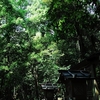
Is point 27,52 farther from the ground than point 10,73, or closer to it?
farther from the ground

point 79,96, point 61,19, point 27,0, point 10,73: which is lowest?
point 79,96

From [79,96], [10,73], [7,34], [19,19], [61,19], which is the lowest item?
[79,96]

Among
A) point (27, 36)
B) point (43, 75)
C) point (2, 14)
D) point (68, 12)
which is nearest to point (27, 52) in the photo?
point (27, 36)

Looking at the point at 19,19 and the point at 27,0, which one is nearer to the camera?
the point at 19,19

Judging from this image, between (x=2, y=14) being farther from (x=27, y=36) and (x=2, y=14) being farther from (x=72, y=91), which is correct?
(x=72, y=91)

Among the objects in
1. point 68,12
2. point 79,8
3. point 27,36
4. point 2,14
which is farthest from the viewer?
point 27,36

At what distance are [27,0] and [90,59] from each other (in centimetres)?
1717

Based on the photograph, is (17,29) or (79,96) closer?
(79,96)

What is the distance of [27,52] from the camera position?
822 inches

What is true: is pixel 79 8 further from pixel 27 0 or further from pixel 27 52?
pixel 27 0

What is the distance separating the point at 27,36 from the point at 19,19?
10.9ft

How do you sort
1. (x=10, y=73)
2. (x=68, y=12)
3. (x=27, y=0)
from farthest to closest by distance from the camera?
(x=27, y=0) < (x=10, y=73) < (x=68, y=12)

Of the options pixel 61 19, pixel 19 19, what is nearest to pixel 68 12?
pixel 61 19

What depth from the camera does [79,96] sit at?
9.03 m
